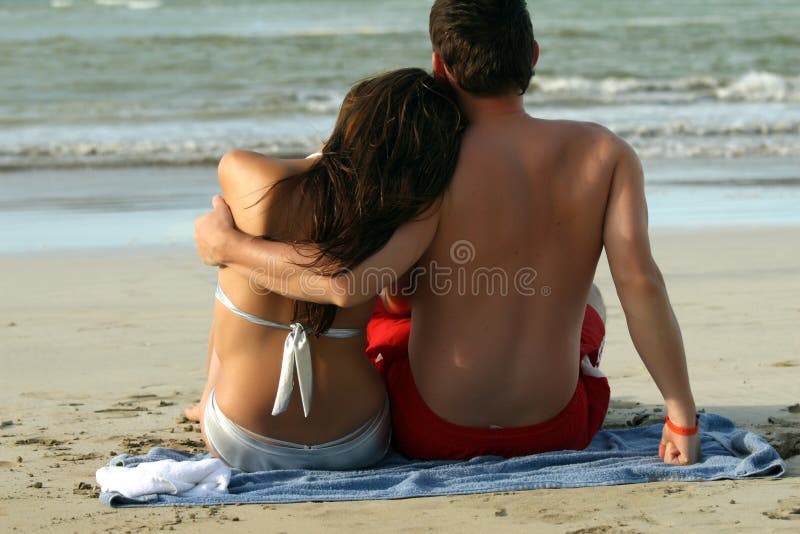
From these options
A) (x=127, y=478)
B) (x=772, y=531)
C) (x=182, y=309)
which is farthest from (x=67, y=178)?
(x=772, y=531)

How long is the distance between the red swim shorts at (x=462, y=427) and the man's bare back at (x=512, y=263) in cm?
8

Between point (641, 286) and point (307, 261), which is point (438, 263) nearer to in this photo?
point (307, 261)

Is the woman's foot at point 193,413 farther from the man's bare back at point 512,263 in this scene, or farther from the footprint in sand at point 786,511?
the footprint in sand at point 786,511

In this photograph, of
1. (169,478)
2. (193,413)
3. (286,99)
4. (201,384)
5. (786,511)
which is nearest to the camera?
(786,511)

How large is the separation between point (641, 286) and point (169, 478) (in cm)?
130

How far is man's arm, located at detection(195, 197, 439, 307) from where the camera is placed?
2705 millimetres

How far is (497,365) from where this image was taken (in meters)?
2.94

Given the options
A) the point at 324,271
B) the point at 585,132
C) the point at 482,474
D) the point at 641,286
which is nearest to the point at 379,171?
the point at 324,271

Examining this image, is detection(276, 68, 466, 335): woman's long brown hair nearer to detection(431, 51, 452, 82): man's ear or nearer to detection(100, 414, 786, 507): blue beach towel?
detection(431, 51, 452, 82): man's ear

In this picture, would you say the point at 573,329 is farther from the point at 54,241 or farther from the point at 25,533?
the point at 54,241

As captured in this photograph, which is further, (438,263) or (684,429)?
(684,429)

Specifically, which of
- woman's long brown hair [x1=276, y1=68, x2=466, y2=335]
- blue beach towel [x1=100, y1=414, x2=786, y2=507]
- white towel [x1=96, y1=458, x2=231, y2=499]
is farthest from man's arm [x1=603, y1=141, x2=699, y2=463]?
white towel [x1=96, y1=458, x2=231, y2=499]

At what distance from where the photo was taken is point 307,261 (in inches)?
108

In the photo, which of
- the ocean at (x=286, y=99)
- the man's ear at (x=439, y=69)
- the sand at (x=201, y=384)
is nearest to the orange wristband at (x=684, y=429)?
the sand at (x=201, y=384)
